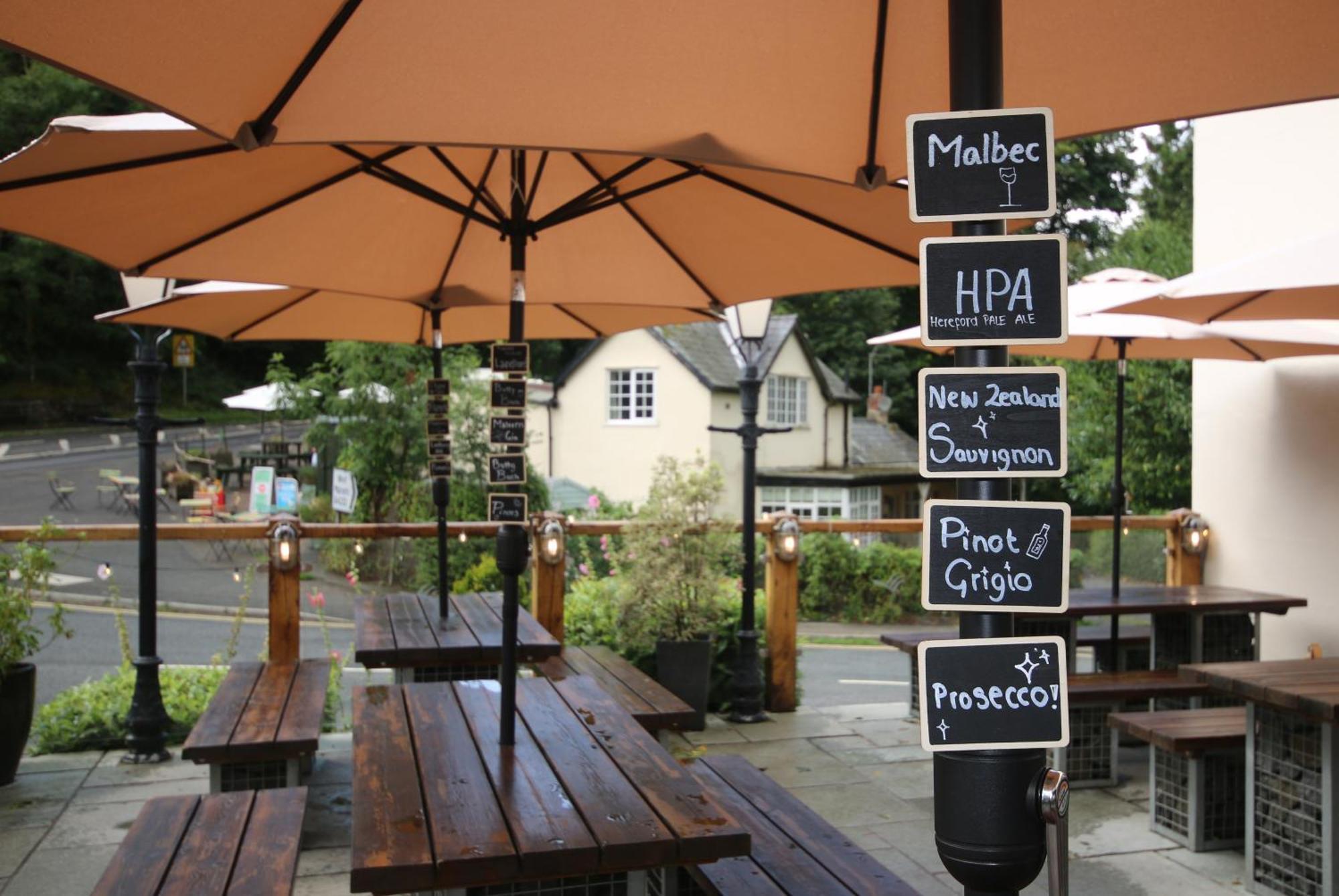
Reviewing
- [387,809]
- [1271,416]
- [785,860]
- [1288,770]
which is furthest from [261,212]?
[1271,416]

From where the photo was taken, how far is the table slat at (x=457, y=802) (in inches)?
101

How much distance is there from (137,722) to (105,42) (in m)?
5.02

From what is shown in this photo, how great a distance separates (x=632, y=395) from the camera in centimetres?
2781

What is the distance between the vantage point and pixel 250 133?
281 cm

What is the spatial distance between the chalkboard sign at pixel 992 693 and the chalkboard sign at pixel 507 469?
216cm

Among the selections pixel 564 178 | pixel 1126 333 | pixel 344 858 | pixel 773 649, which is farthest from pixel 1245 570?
pixel 344 858

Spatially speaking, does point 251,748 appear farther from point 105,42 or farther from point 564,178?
point 105,42

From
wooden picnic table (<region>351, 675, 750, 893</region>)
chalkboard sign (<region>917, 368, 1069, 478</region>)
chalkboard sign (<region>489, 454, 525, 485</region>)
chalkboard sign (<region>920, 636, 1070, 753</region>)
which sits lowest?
wooden picnic table (<region>351, 675, 750, 893</region>)

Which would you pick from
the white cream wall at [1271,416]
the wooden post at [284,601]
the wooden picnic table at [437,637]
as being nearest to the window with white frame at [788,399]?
the white cream wall at [1271,416]

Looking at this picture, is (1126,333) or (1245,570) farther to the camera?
(1245,570)

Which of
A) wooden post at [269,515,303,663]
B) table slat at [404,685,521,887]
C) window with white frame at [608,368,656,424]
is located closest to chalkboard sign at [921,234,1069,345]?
table slat at [404,685,521,887]

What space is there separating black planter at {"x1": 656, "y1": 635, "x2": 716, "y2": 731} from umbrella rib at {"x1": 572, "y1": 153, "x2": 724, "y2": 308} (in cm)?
243

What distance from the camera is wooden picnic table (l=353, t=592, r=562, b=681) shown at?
5.15m

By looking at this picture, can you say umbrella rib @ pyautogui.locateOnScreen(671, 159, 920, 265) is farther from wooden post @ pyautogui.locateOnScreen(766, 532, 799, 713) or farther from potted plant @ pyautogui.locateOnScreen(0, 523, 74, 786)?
potted plant @ pyautogui.locateOnScreen(0, 523, 74, 786)
